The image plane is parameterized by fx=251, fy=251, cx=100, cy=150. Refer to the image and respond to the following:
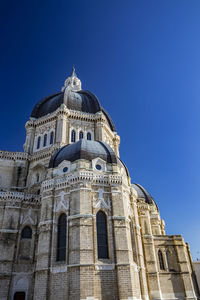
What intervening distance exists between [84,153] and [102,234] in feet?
29.2

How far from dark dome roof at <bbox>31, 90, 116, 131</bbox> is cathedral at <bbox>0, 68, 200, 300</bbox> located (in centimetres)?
848

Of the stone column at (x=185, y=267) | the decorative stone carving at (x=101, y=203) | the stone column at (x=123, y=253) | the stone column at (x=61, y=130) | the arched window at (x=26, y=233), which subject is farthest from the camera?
the stone column at (x=61, y=130)

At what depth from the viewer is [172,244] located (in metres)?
35.0

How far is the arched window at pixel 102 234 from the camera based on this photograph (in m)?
23.6

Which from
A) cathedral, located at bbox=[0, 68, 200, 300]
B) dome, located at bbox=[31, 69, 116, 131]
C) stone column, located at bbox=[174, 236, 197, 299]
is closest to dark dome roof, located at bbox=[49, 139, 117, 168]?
cathedral, located at bbox=[0, 68, 200, 300]

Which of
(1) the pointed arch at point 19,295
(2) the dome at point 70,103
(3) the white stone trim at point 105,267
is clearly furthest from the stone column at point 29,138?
(3) the white stone trim at point 105,267

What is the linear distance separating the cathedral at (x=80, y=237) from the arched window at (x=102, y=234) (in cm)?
9

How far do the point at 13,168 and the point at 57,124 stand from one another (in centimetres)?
965

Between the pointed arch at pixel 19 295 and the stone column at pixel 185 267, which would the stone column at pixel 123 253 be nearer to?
the pointed arch at pixel 19 295

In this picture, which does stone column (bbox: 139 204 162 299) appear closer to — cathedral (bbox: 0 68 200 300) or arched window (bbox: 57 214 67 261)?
cathedral (bbox: 0 68 200 300)

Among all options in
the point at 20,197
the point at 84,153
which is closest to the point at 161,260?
the point at 84,153

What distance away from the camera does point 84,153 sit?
92.5ft

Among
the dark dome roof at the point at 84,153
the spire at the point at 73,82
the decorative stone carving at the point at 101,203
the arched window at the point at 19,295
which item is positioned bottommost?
the arched window at the point at 19,295

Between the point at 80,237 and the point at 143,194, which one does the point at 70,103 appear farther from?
the point at 80,237
